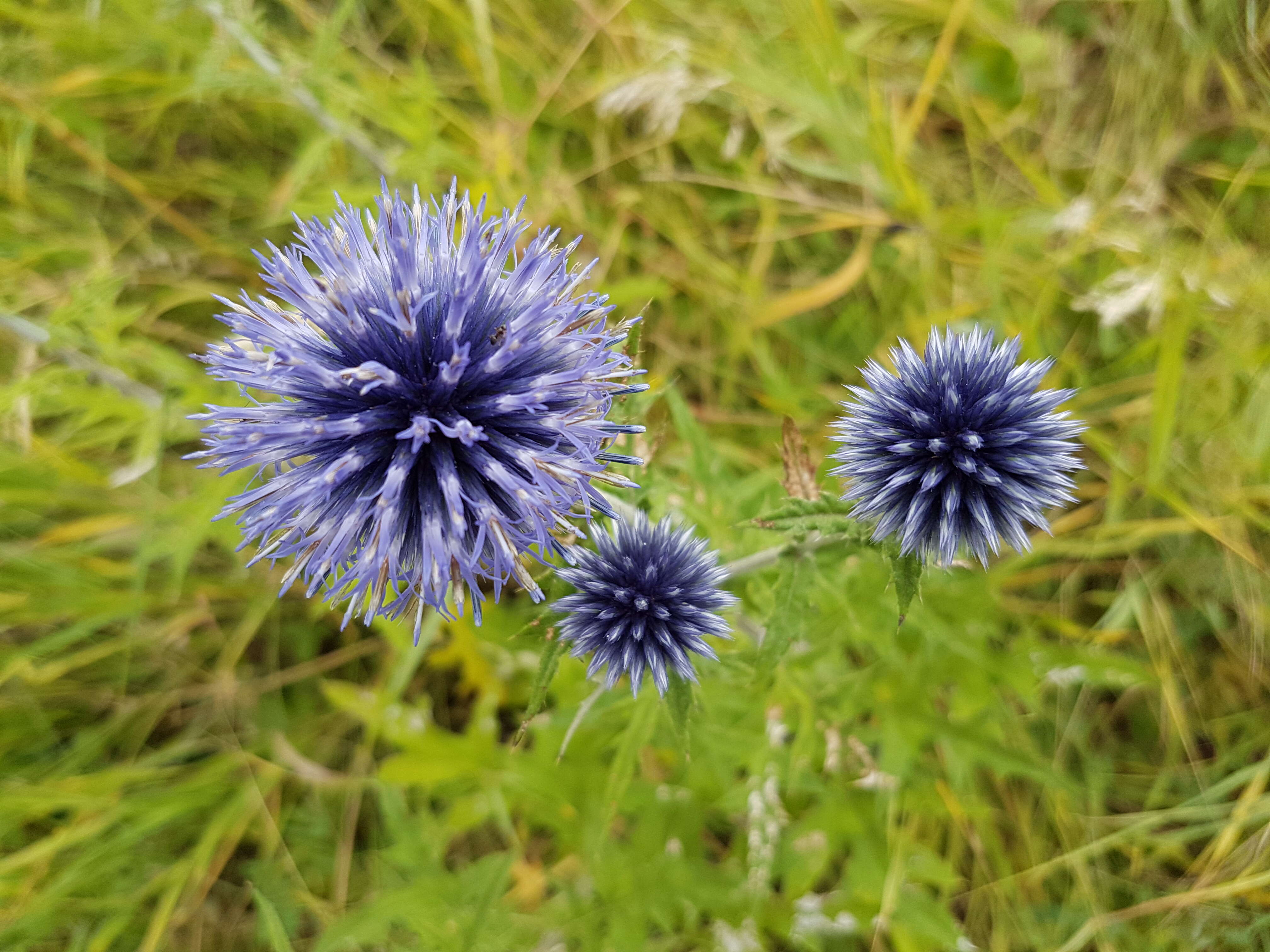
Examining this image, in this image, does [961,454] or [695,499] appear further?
[695,499]

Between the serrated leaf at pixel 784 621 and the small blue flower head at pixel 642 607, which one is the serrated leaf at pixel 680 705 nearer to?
the small blue flower head at pixel 642 607

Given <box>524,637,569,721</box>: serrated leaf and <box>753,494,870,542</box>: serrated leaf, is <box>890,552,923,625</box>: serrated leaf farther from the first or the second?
<box>524,637,569,721</box>: serrated leaf

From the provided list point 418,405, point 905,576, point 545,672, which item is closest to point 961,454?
point 905,576

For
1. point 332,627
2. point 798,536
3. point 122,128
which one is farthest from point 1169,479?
point 122,128

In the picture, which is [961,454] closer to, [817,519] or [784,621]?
[817,519]

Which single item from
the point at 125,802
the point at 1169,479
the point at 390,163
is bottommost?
the point at 125,802

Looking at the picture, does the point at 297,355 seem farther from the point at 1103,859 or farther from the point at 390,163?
the point at 1103,859

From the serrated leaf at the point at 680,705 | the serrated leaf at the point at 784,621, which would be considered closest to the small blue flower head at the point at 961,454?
the serrated leaf at the point at 784,621
